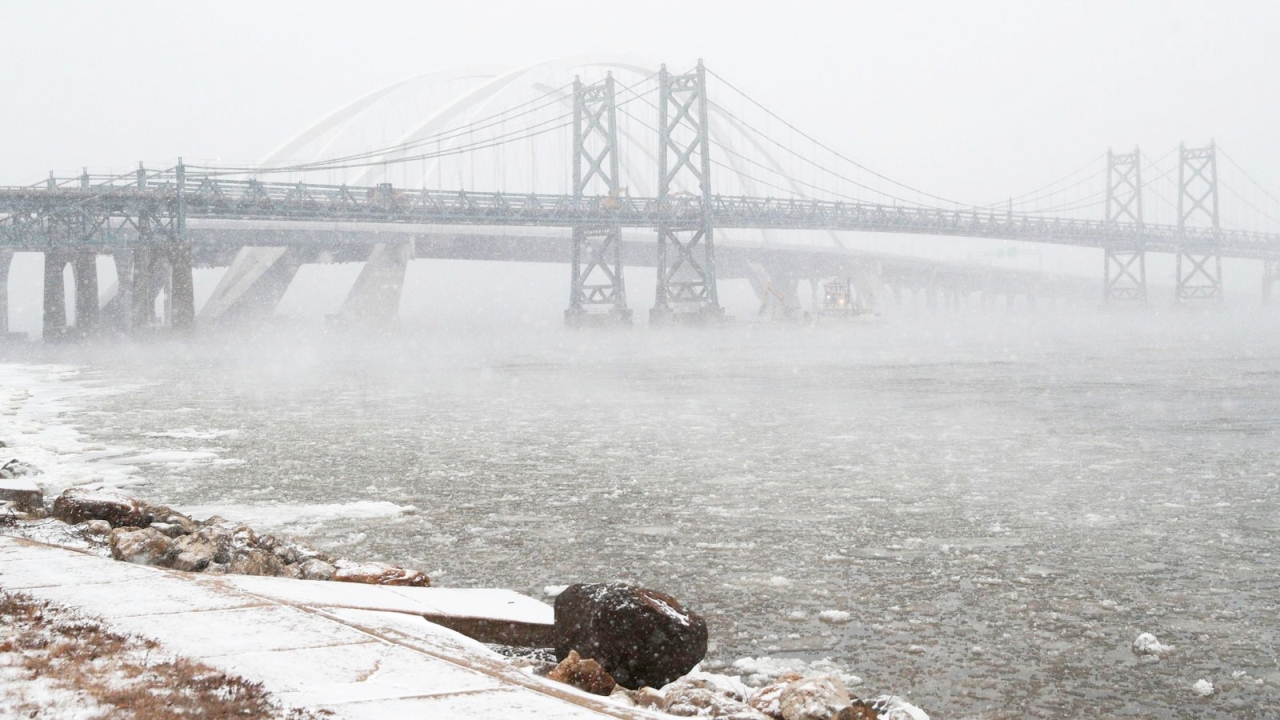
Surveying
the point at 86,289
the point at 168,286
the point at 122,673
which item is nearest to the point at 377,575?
the point at 122,673

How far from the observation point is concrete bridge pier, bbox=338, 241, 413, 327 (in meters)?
74.4

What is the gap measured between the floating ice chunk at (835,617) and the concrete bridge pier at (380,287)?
2790 inches

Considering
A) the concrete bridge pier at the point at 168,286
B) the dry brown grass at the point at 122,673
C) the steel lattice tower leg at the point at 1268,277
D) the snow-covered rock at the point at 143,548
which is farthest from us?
the steel lattice tower leg at the point at 1268,277

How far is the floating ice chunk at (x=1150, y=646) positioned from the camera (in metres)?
5.04

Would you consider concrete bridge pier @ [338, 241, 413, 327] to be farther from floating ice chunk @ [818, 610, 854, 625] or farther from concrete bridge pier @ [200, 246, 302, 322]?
floating ice chunk @ [818, 610, 854, 625]

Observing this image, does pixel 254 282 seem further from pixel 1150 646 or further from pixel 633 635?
pixel 1150 646

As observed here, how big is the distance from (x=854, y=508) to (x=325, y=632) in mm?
5527

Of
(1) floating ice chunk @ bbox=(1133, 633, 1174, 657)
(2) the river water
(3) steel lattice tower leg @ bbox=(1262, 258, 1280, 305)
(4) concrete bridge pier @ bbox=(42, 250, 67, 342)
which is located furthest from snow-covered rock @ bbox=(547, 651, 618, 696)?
(3) steel lattice tower leg @ bbox=(1262, 258, 1280, 305)

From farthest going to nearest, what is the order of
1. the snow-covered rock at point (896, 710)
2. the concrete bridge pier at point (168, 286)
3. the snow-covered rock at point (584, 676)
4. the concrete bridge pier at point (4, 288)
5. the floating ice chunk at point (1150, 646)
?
the concrete bridge pier at point (4, 288)
the concrete bridge pier at point (168, 286)
the floating ice chunk at point (1150, 646)
the snow-covered rock at point (584, 676)
the snow-covered rock at point (896, 710)

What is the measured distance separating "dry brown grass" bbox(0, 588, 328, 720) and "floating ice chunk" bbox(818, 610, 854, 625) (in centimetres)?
311

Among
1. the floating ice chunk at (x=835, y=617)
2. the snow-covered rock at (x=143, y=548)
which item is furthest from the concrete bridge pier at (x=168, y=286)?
the floating ice chunk at (x=835, y=617)

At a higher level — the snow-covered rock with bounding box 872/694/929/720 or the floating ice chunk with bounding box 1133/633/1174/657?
the snow-covered rock with bounding box 872/694/929/720

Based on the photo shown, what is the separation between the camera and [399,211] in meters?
70.1

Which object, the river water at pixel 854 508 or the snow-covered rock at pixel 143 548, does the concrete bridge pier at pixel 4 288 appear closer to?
the river water at pixel 854 508
